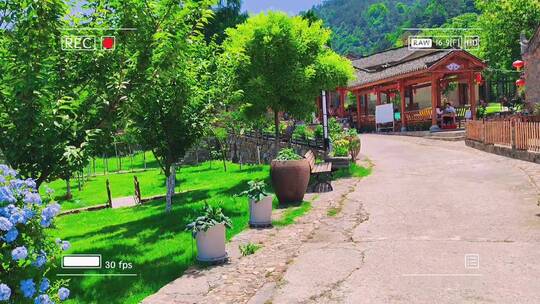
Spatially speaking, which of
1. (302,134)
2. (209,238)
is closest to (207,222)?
(209,238)

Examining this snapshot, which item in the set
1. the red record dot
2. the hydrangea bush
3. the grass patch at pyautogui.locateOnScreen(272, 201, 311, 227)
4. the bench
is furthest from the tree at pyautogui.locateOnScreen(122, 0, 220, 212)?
the hydrangea bush

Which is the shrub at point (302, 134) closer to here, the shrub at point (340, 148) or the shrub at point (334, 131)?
the shrub at point (334, 131)

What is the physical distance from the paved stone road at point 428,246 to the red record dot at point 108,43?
14.9 ft

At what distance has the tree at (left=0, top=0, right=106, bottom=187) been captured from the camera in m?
6.43

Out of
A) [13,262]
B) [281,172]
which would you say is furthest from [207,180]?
[13,262]

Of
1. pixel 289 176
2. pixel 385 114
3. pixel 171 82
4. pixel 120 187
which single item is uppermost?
pixel 171 82

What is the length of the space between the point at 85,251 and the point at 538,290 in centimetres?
713

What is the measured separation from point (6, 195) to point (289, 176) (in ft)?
26.4

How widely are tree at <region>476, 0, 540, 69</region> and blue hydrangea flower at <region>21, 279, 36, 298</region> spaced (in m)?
38.3

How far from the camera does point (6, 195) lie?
10.4 ft

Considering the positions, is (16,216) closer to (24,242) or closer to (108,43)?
(24,242)

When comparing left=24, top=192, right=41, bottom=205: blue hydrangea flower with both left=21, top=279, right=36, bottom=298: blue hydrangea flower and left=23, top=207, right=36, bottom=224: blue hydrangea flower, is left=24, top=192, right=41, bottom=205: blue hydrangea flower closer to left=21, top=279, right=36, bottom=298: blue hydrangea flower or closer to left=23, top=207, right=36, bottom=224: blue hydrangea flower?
left=23, top=207, right=36, bottom=224: blue hydrangea flower

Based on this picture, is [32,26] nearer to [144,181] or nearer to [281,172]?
[281,172]

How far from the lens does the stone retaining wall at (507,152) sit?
50.8ft
